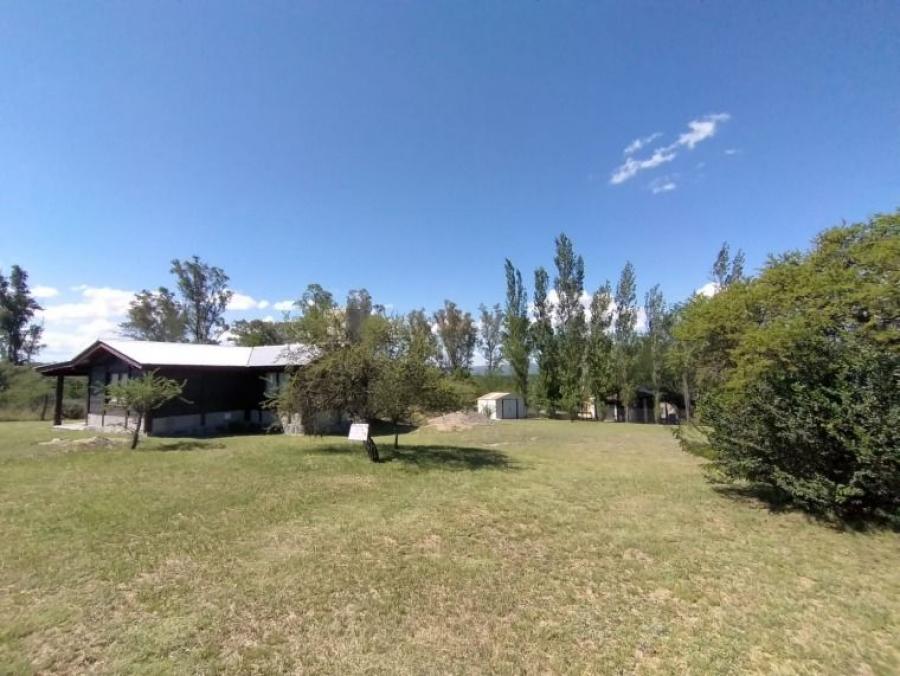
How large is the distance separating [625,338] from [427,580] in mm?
33617

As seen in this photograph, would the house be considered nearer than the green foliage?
No

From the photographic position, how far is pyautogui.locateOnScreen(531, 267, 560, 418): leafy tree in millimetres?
34812

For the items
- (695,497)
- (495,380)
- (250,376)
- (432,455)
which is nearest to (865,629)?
(695,497)

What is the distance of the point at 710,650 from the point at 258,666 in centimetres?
387

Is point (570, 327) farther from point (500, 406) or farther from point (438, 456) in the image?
point (438, 456)

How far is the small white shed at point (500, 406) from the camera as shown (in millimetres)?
33500

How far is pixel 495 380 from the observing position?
42.5m

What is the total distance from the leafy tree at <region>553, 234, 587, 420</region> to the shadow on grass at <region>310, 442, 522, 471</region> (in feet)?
66.7

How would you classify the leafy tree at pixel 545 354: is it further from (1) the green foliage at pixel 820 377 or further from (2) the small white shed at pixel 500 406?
(1) the green foliage at pixel 820 377

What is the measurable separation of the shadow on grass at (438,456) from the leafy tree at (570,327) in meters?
20.3

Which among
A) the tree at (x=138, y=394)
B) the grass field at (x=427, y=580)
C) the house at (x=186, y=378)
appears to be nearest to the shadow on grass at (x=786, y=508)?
the grass field at (x=427, y=580)

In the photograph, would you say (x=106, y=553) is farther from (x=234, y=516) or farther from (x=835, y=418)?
(x=835, y=418)

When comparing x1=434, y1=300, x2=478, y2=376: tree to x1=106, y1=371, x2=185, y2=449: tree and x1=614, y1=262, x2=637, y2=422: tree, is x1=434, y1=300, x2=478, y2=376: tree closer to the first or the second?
x1=614, y1=262, x2=637, y2=422: tree

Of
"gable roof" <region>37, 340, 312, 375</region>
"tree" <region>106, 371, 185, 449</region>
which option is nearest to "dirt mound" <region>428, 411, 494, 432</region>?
"gable roof" <region>37, 340, 312, 375</region>
